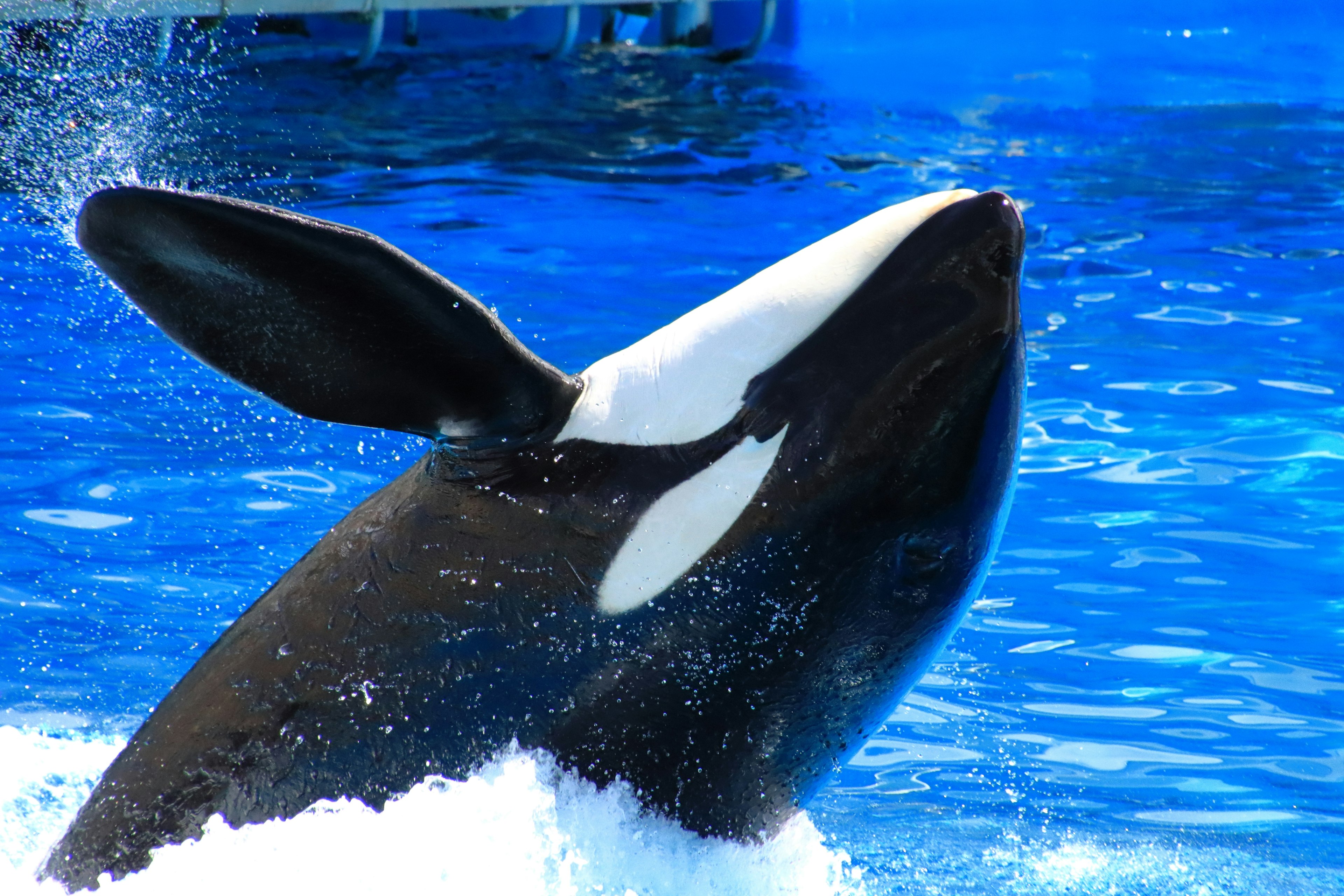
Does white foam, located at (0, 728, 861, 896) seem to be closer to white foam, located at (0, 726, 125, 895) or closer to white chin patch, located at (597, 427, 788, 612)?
white chin patch, located at (597, 427, 788, 612)

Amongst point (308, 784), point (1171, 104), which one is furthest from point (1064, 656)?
point (1171, 104)

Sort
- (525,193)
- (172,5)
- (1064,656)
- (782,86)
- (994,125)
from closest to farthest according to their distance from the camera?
(1064,656) < (525,193) < (172,5) < (994,125) < (782,86)

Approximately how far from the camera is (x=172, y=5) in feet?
45.2

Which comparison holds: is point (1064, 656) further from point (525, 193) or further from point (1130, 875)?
point (525, 193)

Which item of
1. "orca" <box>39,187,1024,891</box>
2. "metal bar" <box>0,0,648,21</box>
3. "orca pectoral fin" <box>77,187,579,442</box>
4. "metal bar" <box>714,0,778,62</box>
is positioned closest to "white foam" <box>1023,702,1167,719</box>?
"orca" <box>39,187,1024,891</box>

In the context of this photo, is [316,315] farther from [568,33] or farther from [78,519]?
[568,33]

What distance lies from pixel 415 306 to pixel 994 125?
13883mm

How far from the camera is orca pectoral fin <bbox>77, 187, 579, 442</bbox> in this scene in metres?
2.98

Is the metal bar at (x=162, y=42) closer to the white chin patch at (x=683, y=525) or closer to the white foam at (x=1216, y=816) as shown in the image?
the white foam at (x=1216, y=816)

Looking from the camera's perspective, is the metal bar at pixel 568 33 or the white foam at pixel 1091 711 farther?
the metal bar at pixel 568 33

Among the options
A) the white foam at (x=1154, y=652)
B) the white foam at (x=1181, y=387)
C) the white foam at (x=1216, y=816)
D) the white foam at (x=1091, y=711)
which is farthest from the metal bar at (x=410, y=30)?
the white foam at (x=1216, y=816)

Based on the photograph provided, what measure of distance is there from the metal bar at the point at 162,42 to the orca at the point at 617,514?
12256 millimetres

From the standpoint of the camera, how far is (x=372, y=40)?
15.9 metres

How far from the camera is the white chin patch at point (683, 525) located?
3086 millimetres
